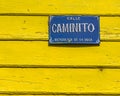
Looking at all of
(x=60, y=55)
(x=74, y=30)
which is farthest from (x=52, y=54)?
(x=74, y=30)

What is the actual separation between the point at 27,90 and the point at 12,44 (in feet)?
0.73

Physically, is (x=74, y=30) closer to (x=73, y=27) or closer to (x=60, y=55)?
(x=73, y=27)

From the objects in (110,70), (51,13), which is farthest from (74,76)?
(51,13)

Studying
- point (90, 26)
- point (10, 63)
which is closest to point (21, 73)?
point (10, 63)

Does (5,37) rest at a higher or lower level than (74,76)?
higher

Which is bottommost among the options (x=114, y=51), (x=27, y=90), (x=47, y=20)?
(x=27, y=90)

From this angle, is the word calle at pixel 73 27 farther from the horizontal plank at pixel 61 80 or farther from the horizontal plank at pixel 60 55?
the horizontal plank at pixel 61 80

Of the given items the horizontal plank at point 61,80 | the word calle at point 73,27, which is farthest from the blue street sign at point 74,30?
the horizontal plank at point 61,80
